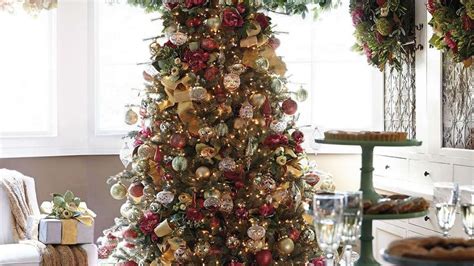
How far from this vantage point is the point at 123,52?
Result: 6.33m

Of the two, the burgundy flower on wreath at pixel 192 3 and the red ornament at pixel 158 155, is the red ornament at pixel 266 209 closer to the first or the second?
the red ornament at pixel 158 155

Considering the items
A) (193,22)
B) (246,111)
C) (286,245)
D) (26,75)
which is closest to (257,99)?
(246,111)

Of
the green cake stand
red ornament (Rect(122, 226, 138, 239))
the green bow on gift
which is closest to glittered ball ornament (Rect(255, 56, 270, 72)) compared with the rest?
red ornament (Rect(122, 226, 138, 239))

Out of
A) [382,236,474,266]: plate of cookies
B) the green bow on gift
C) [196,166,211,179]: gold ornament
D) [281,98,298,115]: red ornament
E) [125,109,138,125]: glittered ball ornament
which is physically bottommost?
the green bow on gift

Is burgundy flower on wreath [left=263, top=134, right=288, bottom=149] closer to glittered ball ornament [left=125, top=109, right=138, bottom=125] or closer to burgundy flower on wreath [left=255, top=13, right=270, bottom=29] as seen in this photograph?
burgundy flower on wreath [left=255, top=13, right=270, bottom=29]

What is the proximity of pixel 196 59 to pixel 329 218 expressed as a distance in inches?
110

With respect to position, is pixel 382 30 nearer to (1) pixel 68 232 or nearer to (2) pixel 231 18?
(2) pixel 231 18

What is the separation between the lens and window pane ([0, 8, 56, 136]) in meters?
6.09

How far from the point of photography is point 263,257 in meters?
4.99

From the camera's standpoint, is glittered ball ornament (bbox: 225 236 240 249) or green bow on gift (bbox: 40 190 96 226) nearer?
glittered ball ornament (bbox: 225 236 240 249)

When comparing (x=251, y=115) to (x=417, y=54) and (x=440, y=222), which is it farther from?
(x=440, y=222)

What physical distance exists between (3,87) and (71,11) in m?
0.74

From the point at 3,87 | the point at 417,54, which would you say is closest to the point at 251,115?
the point at 417,54

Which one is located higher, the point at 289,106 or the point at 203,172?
the point at 289,106
